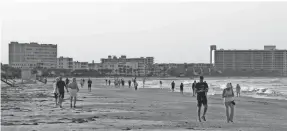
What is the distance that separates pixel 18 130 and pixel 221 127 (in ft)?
18.6

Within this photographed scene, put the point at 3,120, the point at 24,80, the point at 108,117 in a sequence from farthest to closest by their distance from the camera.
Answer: the point at 24,80
the point at 108,117
the point at 3,120

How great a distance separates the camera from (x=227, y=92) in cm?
1334

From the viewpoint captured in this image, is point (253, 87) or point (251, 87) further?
point (253, 87)

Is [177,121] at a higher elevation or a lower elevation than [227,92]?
lower

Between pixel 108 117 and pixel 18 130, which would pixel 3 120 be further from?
pixel 108 117

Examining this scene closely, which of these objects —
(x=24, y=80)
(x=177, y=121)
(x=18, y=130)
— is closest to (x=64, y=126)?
(x=18, y=130)

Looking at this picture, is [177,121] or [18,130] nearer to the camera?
[18,130]

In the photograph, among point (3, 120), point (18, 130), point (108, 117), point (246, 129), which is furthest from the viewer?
point (108, 117)

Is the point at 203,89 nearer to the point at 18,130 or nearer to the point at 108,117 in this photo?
the point at 108,117

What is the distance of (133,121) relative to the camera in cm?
1344

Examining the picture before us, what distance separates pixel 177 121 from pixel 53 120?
4020 millimetres

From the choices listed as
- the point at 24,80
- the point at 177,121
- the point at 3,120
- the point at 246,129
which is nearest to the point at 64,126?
the point at 3,120

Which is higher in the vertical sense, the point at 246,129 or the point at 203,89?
the point at 203,89

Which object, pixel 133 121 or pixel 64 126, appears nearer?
pixel 64 126
